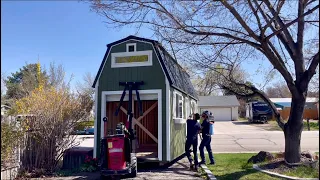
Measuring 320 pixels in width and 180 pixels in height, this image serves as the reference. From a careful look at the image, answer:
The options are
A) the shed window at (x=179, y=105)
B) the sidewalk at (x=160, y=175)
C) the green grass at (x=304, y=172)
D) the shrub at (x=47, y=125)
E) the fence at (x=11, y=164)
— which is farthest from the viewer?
the shed window at (x=179, y=105)

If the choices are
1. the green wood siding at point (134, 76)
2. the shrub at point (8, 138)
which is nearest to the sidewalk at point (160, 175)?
the green wood siding at point (134, 76)

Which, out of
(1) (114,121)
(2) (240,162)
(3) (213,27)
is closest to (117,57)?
(1) (114,121)

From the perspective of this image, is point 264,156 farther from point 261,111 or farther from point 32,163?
point 261,111

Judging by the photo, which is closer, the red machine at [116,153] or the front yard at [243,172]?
the front yard at [243,172]

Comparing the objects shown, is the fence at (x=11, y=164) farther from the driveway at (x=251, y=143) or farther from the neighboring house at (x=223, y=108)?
the neighboring house at (x=223, y=108)

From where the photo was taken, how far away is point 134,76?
31.4 feet

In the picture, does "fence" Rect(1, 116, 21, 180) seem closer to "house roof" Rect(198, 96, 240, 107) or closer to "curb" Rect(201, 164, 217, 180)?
"curb" Rect(201, 164, 217, 180)

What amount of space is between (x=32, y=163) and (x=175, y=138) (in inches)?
189

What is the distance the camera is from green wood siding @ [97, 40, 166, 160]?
932cm

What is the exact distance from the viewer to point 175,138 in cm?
1002

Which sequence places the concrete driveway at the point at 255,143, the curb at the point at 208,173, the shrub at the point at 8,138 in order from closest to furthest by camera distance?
the shrub at the point at 8,138, the curb at the point at 208,173, the concrete driveway at the point at 255,143

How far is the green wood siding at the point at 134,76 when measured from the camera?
9320 mm

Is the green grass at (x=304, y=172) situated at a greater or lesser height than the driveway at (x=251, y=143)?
greater

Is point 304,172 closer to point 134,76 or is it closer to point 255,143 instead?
point 134,76
